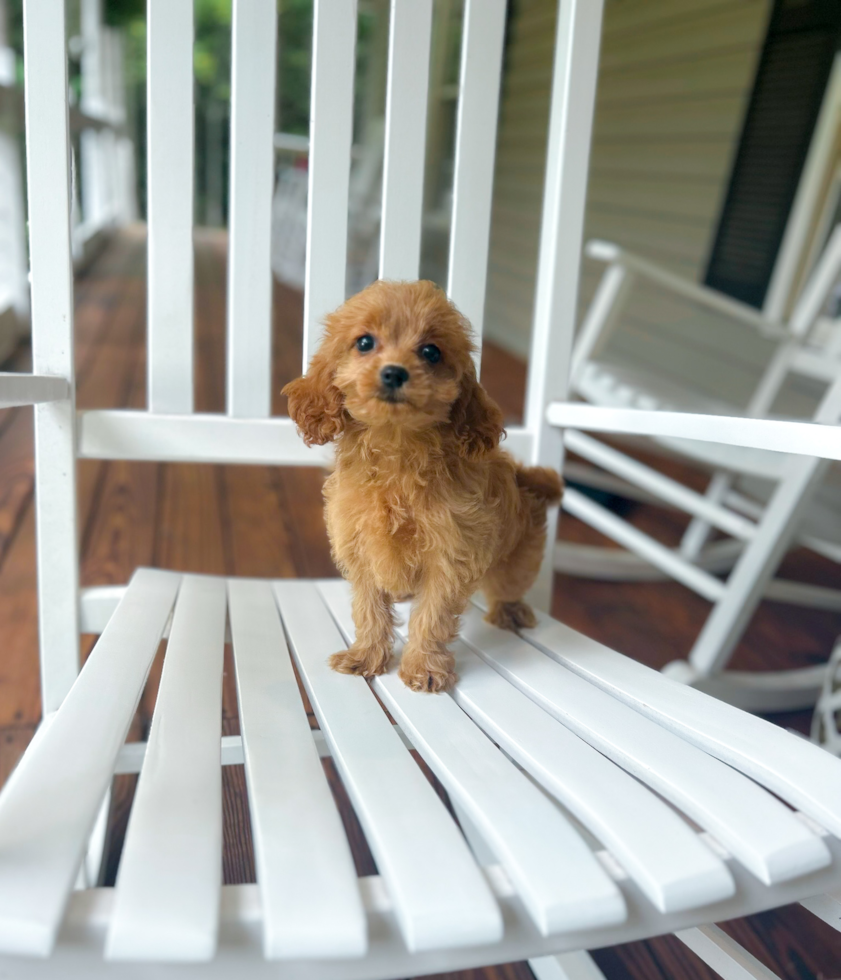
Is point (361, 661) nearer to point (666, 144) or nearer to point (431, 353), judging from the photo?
point (431, 353)

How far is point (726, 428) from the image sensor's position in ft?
2.04

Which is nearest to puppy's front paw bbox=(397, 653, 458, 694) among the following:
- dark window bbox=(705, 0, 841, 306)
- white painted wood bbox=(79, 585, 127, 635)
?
white painted wood bbox=(79, 585, 127, 635)

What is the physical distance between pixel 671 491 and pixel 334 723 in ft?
3.49

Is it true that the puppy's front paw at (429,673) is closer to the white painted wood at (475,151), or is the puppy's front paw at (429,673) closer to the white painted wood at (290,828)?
the white painted wood at (290,828)

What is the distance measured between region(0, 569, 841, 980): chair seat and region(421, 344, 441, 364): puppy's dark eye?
0.83ft

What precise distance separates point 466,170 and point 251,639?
53 cm

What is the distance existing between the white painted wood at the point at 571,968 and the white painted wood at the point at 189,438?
1.73ft

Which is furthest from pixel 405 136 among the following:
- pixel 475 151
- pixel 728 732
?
pixel 728 732

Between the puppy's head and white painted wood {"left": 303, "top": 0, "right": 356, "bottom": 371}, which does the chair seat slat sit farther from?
white painted wood {"left": 303, "top": 0, "right": 356, "bottom": 371}

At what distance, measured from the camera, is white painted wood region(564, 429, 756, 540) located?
4.53 feet

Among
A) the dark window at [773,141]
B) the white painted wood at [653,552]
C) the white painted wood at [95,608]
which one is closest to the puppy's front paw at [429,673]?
the white painted wood at [95,608]

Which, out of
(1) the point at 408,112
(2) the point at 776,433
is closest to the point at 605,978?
(2) the point at 776,433

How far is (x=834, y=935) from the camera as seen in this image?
2.84 feet

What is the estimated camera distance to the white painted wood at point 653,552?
51.3 inches
